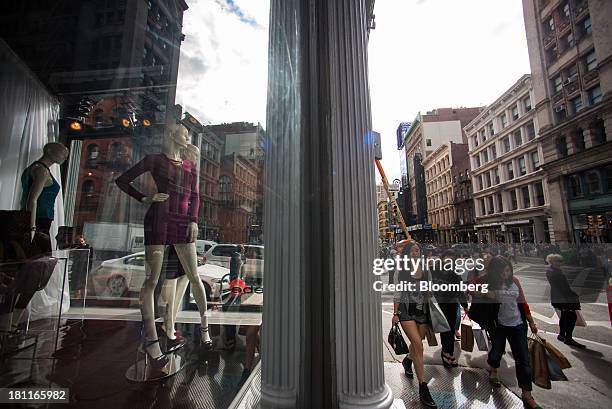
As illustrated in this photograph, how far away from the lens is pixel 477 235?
2.07 meters

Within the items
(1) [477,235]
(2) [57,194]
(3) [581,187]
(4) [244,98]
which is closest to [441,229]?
(1) [477,235]

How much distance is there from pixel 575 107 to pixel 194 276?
331 centimetres

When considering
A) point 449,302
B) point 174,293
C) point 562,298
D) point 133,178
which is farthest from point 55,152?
point 562,298

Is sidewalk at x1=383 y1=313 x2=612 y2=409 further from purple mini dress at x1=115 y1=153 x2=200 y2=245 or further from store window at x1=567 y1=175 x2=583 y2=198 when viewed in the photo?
purple mini dress at x1=115 y1=153 x2=200 y2=245

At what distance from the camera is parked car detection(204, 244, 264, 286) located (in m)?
1.35

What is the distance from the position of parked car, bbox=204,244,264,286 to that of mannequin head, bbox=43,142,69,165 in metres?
1.01

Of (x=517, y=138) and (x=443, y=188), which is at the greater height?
(x=517, y=138)

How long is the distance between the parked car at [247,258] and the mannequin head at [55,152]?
1009mm

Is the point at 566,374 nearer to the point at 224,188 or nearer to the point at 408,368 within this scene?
the point at 408,368

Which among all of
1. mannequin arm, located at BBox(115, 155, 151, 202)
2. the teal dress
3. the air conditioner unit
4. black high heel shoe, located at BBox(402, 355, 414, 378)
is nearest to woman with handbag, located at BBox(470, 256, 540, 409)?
black high heel shoe, located at BBox(402, 355, 414, 378)

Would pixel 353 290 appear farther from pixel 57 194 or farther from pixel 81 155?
pixel 81 155

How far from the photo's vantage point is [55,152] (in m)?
1.40

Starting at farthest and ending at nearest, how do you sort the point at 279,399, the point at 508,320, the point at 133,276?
the point at 508,320 < the point at 133,276 < the point at 279,399

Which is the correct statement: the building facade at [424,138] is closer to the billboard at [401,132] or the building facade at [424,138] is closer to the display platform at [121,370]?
the billboard at [401,132]
